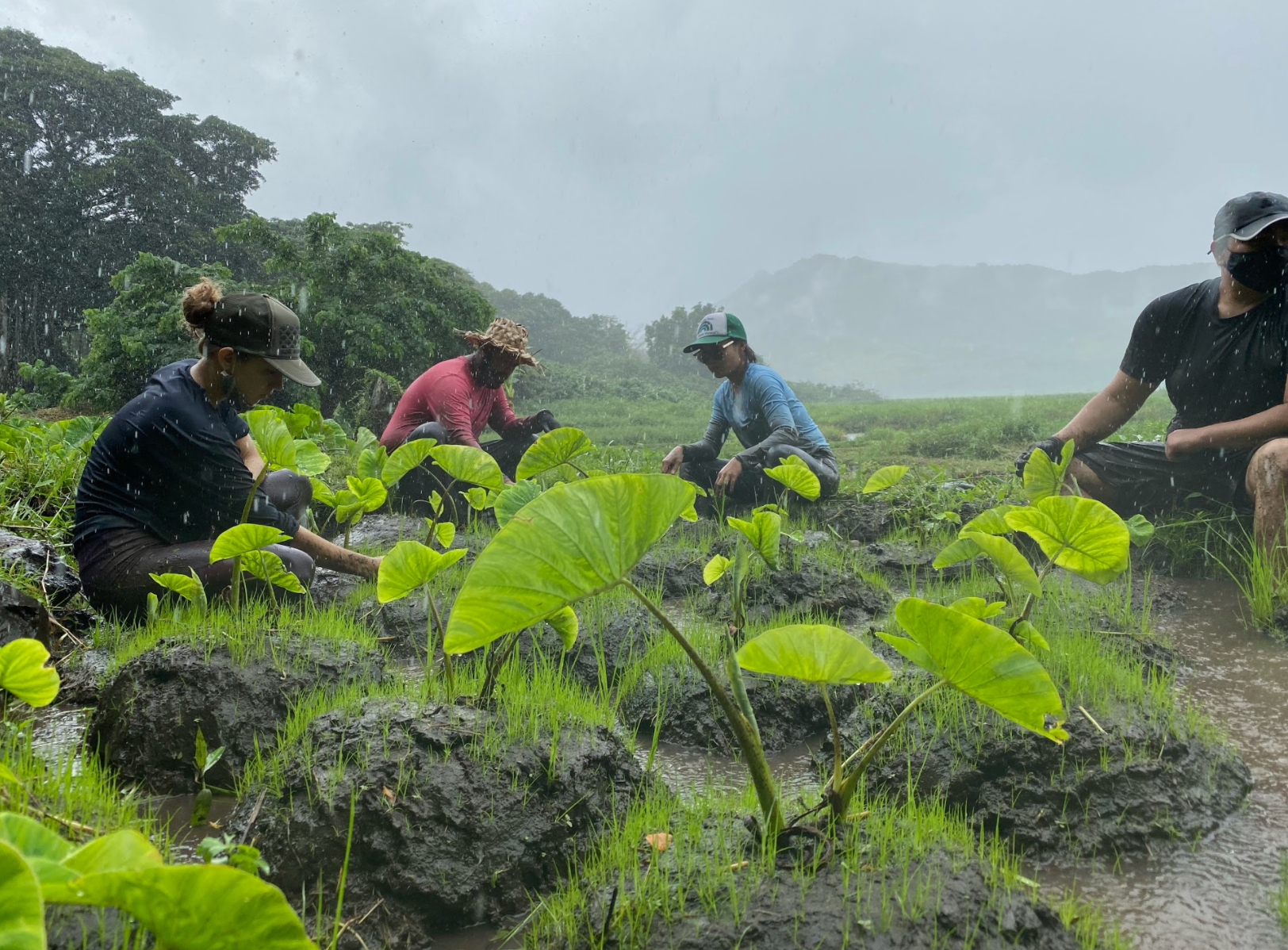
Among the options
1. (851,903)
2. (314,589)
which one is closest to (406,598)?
(314,589)

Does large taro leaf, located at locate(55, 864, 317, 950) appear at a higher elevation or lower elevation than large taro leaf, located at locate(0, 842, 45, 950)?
lower

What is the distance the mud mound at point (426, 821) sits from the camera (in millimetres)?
1474

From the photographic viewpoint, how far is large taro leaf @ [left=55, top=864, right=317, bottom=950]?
61 centimetres

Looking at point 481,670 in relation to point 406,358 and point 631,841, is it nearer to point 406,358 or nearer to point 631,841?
point 631,841

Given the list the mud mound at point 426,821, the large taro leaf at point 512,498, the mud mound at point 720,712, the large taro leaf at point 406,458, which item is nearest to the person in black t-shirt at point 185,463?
the large taro leaf at point 406,458

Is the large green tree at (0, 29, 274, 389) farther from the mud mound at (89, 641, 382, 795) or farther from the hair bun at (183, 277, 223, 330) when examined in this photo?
the mud mound at (89, 641, 382, 795)

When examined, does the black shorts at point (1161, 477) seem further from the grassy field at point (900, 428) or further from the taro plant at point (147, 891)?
the taro plant at point (147, 891)

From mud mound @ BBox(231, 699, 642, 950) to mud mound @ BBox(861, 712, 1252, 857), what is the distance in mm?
814

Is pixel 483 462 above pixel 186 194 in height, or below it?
below

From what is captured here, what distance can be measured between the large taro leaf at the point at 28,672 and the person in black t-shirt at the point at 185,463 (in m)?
1.43

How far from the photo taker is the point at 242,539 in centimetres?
197

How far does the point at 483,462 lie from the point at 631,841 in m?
1.49

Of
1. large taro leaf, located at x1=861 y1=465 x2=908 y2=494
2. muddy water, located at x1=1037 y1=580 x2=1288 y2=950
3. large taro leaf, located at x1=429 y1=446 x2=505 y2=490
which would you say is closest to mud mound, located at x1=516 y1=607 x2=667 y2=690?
large taro leaf, located at x1=429 y1=446 x2=505 y2=490

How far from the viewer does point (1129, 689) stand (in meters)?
2.05
